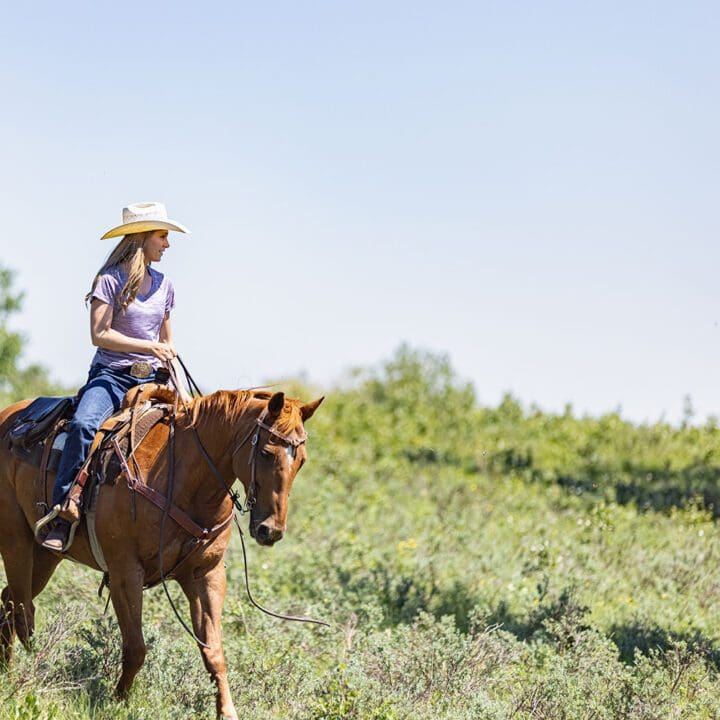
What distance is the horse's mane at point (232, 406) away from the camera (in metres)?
6.75

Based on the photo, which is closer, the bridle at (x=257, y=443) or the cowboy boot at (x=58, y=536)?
the bridle at (x=257, y=443)

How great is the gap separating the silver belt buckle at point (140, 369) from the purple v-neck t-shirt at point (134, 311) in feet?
0.19

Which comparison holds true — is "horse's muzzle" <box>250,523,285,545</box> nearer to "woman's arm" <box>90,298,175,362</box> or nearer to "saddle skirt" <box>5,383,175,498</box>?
"saddle skirt" <box>5,383,175,498</box>

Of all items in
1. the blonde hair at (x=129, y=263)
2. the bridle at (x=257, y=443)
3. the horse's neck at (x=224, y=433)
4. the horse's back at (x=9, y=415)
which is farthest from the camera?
the horse's back at (x=9, y=415)

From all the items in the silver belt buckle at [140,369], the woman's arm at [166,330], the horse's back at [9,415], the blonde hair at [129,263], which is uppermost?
the blonde hair at [129,263]

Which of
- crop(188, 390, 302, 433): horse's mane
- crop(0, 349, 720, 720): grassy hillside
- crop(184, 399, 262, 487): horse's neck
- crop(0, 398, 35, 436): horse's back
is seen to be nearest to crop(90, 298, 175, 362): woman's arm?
crop(188, 390, 302, 433): horse's mane

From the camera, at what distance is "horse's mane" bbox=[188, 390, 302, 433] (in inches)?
266

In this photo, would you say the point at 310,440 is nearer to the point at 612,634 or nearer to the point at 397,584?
the point at 397,584

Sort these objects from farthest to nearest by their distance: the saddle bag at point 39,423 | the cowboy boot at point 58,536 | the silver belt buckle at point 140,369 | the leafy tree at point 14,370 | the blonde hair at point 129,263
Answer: the leafy tree at point 14,370 < the saddle bag at point 39,423 < the silver belt buckle at point 140,369 < the blonde hair at point 129,263 < the cowboy boot at point 58,536

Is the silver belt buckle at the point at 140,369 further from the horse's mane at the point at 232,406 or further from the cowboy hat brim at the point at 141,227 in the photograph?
the cowboy hat brim at the point at 141,227

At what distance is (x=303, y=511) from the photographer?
14.6 meters

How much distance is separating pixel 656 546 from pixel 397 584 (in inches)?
156

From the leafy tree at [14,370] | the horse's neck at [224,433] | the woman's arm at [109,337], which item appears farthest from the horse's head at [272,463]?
the leafy tree at [14,370]

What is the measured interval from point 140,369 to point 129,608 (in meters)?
1.56
